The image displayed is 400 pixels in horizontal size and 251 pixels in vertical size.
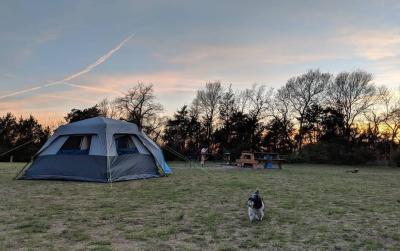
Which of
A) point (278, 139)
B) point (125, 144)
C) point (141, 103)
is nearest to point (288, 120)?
point (278, 139)

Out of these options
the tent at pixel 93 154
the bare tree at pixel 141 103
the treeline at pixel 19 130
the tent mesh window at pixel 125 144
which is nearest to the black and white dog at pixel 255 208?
the tent at pixel 93 154

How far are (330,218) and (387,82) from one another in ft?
109

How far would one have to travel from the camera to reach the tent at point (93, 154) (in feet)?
37.1

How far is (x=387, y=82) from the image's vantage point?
35.2 metres

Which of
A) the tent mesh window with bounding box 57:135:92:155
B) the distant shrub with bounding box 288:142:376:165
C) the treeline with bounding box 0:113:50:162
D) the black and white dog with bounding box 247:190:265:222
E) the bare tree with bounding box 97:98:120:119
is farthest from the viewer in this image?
the bare tree with bounding box 97:98:120:119

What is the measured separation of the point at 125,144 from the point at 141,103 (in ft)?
101

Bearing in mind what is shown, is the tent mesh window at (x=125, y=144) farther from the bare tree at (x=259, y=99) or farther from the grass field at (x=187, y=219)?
the bare tree at (x=259, y=99)

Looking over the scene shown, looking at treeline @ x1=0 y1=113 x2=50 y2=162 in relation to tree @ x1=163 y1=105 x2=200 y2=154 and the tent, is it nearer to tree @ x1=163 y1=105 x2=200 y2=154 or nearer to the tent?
tree @ x1=163 y1=105 x2=200 y2=154

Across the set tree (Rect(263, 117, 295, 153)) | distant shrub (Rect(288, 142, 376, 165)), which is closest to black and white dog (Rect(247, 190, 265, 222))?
distant shrub (Rect(288, 142, 376, 165))

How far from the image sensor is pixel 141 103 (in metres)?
42.6

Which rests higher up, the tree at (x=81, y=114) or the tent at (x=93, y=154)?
the tree at (x=81, y=114)

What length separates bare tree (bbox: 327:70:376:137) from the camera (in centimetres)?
3553

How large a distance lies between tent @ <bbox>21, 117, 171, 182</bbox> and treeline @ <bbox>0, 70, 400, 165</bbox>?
71.6ft

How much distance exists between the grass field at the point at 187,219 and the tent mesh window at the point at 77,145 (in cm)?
195
